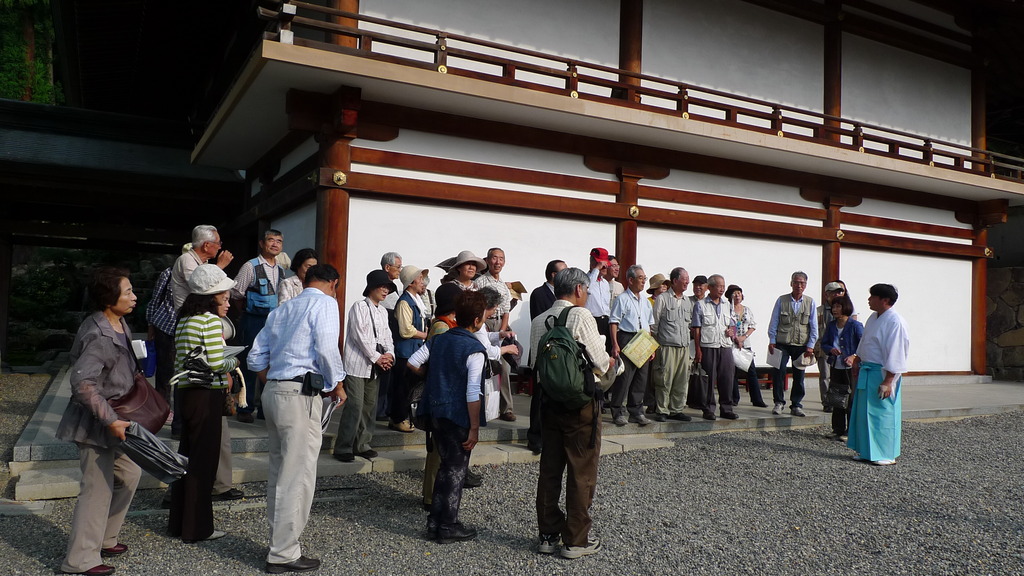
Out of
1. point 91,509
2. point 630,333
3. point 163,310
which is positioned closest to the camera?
point 91,509

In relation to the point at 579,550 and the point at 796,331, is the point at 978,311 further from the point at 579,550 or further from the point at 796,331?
the point at 579,550

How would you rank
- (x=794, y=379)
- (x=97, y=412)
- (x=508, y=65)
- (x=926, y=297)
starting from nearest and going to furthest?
(x=97, y=412), (x=508, y=65), (x=794, y=379), (x=926, y=297)

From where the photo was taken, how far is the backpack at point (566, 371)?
11.4ft

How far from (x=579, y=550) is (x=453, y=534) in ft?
2.35

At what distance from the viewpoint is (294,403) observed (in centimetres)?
336

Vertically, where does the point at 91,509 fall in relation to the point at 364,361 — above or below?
below

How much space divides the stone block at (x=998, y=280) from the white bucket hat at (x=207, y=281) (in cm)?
1570

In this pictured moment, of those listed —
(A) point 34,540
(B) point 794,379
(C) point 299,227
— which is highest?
(C) point 299,227

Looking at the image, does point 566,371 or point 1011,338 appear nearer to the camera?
point 566,371

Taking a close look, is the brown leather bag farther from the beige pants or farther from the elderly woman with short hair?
the beige pants

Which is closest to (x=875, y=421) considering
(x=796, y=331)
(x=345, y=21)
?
(x=796, y=331)

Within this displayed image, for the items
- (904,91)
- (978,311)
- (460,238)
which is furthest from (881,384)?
(978,311)

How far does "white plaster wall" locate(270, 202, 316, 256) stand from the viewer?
7.84 m

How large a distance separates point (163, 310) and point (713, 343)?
5.52 metres
